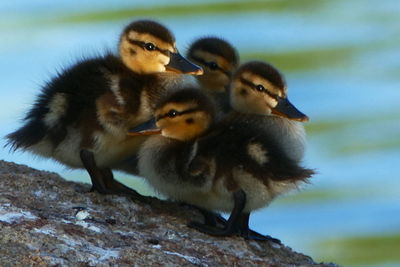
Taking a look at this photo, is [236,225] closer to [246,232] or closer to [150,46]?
[246,232]

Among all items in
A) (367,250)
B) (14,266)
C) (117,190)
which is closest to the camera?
(14,266)

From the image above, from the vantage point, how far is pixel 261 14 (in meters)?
12.2

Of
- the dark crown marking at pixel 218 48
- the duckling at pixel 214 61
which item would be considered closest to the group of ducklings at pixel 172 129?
the duckling at pixel 214 61

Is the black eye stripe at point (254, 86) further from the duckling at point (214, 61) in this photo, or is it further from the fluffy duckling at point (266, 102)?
the duckling at point (214, 61)

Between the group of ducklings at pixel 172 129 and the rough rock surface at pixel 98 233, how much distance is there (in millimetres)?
88

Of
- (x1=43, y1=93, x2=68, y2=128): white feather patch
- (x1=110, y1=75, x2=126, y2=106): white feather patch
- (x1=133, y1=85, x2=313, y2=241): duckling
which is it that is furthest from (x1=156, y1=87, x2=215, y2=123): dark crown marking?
(x1=43, y1=93, x2=68, y2=128): white feather patch

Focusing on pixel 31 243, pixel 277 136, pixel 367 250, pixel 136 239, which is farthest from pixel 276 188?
pixel 367 250

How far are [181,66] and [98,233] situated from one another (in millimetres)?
965

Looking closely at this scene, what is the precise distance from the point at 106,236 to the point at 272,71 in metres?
1.09

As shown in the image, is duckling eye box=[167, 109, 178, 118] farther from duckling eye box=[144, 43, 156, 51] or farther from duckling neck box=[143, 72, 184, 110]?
duckling eye box=[144, 43, 156, 51]

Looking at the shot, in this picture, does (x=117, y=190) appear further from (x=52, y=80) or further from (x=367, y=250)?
(x=367, y=250)

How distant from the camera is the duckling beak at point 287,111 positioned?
4.69 m

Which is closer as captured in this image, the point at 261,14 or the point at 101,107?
the point at 101,107

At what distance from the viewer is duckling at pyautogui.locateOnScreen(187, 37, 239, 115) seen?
17.1ft
